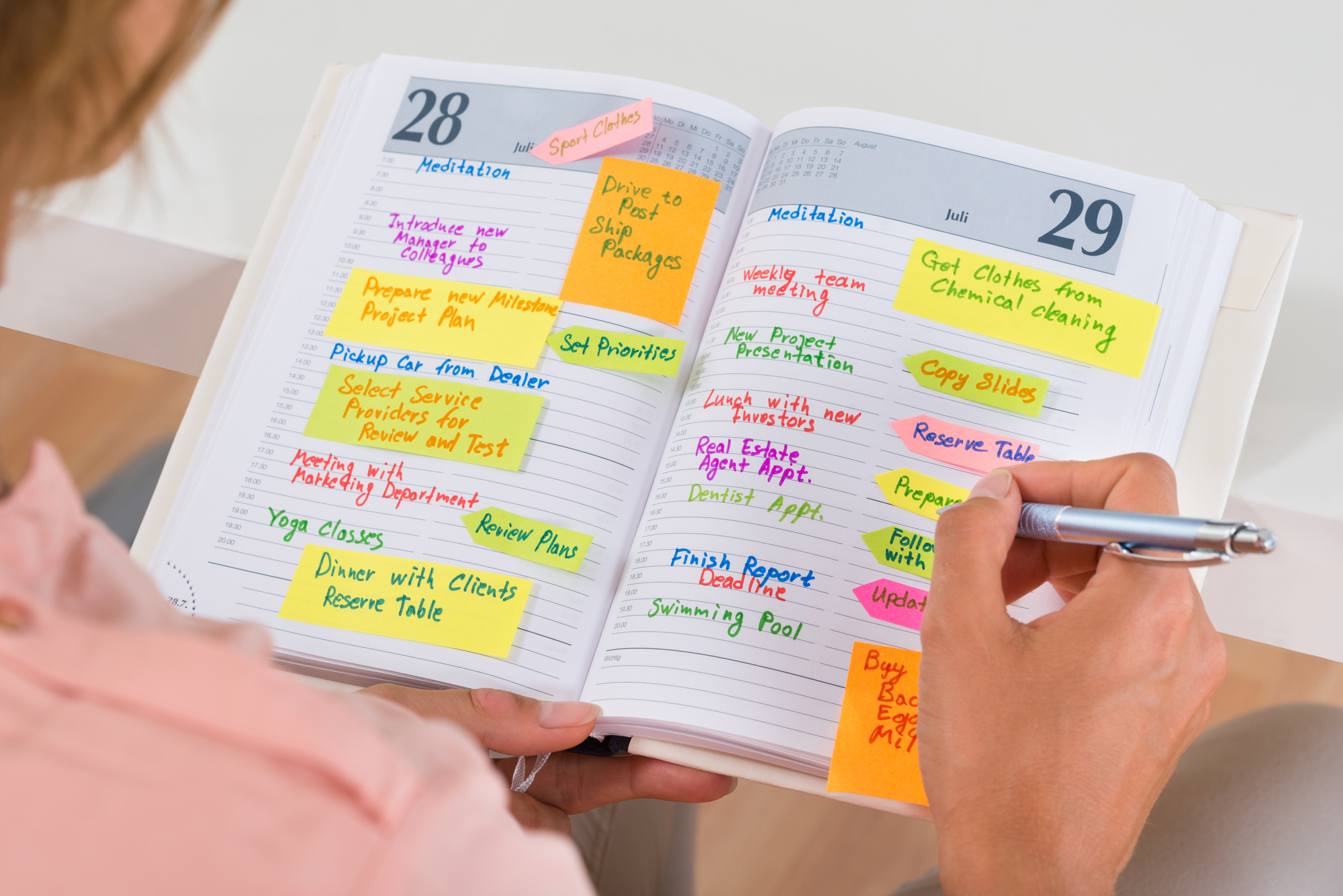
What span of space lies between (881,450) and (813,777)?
19 centimetres

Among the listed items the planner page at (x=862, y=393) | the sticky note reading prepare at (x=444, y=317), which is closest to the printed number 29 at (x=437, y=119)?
the sticky note reading prepare at (x=444, y=317)

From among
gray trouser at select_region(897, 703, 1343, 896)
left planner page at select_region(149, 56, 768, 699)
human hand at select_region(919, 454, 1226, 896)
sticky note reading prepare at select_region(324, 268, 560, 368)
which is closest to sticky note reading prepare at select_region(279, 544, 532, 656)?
left planner page at select_region(149, 56, 768, 699)

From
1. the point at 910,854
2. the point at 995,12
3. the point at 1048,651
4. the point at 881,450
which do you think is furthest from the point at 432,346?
the point at 910,854

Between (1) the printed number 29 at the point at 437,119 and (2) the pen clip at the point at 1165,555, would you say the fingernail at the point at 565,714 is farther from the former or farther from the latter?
(1) the printed number 29 at the point at 437,119

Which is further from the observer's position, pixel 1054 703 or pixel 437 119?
pixel 437 119

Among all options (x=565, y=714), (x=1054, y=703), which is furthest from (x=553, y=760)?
(x=1054, y=703)

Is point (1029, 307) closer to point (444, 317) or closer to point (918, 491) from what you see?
point (918, 491)

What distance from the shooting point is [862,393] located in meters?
0.57

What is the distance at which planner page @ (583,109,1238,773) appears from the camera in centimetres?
53

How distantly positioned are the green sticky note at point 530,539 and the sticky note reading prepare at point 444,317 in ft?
0.33

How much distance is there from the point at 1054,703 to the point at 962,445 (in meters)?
0.17

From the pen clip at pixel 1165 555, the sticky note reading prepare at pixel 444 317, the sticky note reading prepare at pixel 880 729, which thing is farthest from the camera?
the sticky note reading prepare at pixel 444 317

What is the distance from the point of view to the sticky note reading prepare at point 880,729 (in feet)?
1.67

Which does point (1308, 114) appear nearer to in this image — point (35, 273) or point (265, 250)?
point (265, 250)
